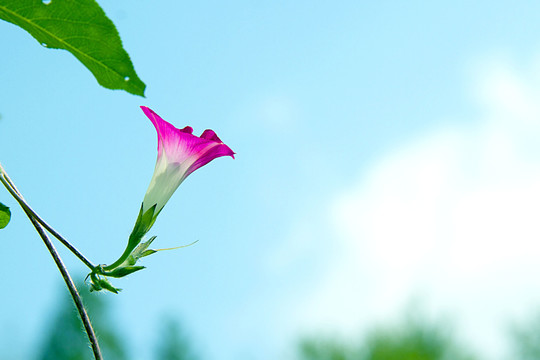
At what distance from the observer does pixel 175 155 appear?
1341 mm

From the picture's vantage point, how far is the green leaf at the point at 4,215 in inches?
38.1

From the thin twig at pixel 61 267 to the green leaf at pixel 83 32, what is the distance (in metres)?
0.21

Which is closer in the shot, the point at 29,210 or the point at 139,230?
the point at 29,210

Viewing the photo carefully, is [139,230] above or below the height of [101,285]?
above

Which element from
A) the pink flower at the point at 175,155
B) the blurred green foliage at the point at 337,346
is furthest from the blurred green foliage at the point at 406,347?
the pink flower at the point at 175,155

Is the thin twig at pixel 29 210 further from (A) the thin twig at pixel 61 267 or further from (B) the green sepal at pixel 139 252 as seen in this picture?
(B) the green sepal at pixel 139 252

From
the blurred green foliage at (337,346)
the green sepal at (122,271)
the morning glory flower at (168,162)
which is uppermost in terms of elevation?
the blurred green foliage at (337,346)

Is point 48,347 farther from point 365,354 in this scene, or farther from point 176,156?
point 176,156

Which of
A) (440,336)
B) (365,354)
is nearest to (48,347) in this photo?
(365,354)

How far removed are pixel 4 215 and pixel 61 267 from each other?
0.75 feet

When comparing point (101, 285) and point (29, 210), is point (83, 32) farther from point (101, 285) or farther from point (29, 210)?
point (101, 285)

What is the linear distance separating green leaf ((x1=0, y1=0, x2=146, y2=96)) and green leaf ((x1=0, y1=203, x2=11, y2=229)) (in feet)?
0.99

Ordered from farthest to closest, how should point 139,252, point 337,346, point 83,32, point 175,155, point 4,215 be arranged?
1. point 337,346
2. point 175,155
3. point 139,252
4. point 4,215
5. point 83,32

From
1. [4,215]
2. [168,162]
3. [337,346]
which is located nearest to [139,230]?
[168,162]
